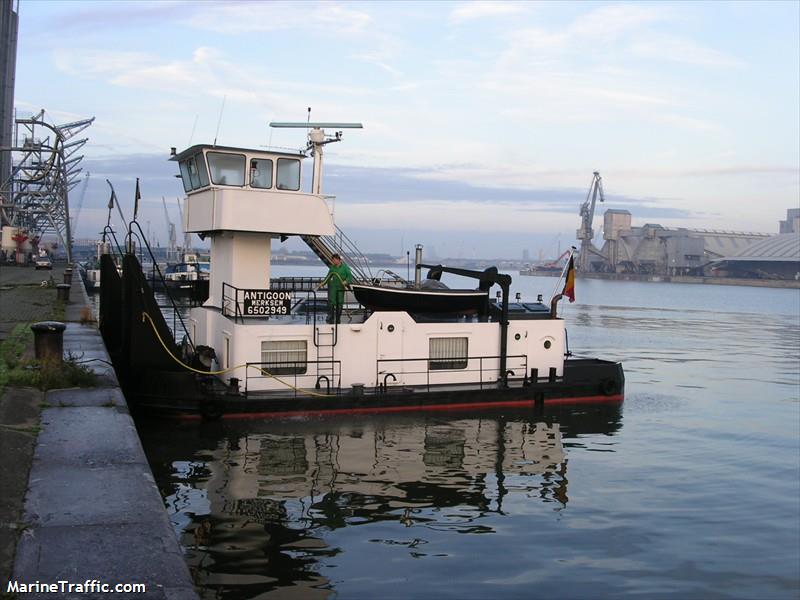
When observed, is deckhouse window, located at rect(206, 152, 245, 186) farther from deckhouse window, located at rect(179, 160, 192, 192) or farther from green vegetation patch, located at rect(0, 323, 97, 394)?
green vegetation patch, located at rect(0, 323, 97, 394)

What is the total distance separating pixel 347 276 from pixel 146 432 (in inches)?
250

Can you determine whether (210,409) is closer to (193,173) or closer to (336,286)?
(336,286)

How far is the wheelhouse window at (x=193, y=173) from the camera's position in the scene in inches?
786

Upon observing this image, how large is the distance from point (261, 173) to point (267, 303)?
3555 millimetres

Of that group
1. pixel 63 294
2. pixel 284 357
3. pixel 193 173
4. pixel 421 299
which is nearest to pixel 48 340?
pixel 284 357

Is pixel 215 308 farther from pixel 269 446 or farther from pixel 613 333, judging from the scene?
pixel 613 333

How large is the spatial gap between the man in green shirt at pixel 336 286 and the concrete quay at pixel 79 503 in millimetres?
7405

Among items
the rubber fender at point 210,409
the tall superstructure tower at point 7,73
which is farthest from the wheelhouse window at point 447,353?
the tall superstructure tower at point 7,73

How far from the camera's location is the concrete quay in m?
6.16

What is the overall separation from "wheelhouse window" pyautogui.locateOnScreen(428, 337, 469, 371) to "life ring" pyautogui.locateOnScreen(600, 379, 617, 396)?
14.8 ft

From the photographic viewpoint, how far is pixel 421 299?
2066 cm

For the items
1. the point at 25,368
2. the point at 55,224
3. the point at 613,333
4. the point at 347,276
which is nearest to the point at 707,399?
the point at 347,276

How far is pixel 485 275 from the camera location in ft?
70.0

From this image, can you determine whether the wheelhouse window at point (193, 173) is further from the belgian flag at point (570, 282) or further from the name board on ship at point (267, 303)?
the belgian flag at point (570, 282)
